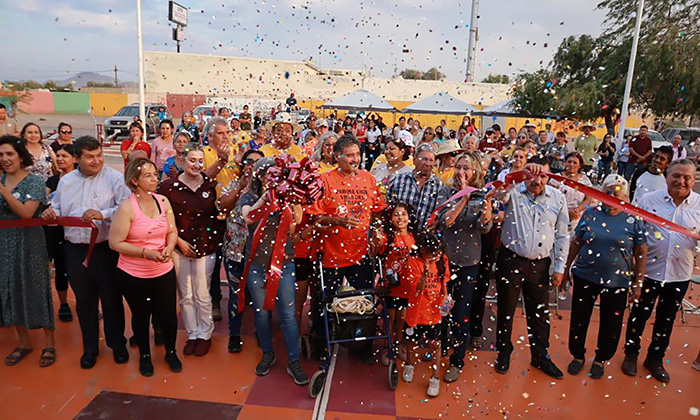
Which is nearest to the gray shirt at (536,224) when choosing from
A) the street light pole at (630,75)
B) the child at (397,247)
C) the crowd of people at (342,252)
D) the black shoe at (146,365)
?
the crowd of people at (342,252)

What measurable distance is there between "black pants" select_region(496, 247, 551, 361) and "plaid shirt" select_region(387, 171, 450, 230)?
68 cm

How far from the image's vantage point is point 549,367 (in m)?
3.70

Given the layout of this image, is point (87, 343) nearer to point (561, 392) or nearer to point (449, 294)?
point (449, 294)

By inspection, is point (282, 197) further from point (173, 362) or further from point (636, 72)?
point (636, 72)

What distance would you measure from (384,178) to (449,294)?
1.68 meters

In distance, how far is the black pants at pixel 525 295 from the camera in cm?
355

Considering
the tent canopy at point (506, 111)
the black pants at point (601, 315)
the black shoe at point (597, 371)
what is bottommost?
the black shoe at point (597, 371)

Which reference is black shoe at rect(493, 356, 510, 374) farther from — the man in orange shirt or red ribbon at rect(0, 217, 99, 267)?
red ribbon at rect(0, 217, 99, 267)

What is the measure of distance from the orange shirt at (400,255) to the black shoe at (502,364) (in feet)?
3.38

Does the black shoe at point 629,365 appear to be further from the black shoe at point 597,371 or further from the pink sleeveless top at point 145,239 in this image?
the pink sleeveless top at point 145,239

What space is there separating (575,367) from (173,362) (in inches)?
134

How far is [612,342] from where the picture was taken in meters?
3.69

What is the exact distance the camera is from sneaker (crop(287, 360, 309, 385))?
134 inches

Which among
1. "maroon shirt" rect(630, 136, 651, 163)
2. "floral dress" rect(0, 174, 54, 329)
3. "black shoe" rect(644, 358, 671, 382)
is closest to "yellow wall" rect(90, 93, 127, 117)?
"maroon shirt" rect(630, 136, 651, 163)
